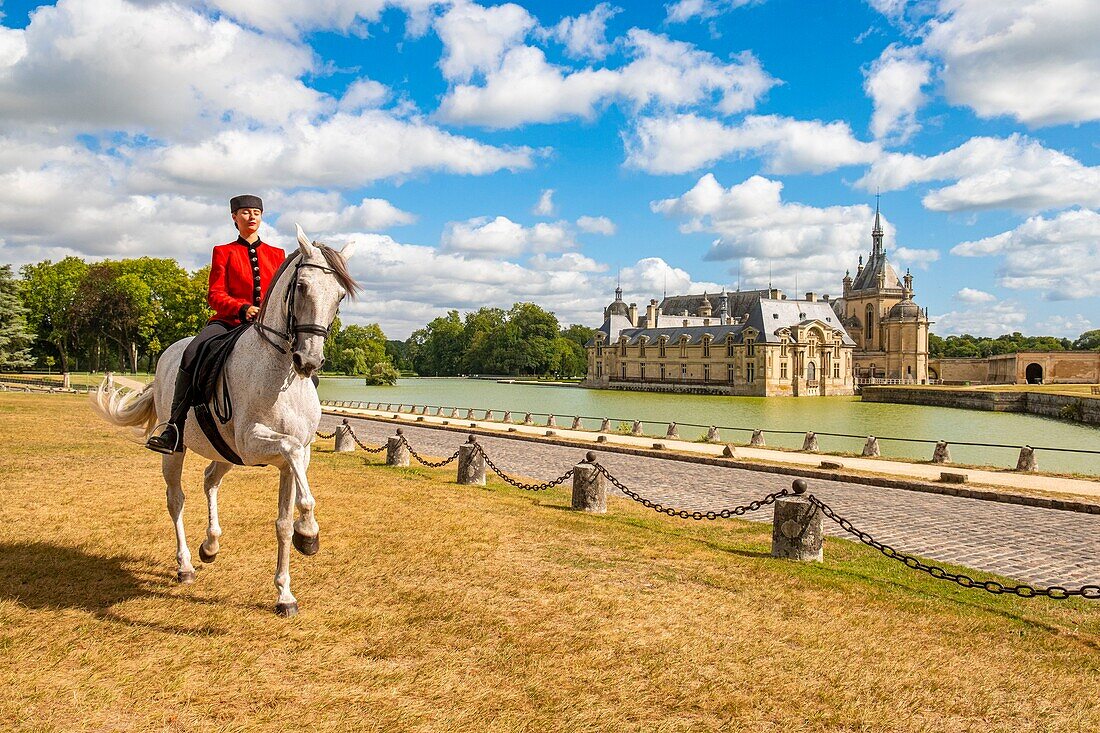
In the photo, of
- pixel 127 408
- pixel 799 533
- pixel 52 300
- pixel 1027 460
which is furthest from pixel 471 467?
pixel 52 300

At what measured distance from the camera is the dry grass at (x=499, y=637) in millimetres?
4281

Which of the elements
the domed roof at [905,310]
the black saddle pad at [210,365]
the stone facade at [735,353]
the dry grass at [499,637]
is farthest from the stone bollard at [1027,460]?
the domed roof at [905,310]

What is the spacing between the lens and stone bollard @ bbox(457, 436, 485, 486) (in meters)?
13.3

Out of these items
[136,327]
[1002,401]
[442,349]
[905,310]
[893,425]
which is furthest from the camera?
[442,349]

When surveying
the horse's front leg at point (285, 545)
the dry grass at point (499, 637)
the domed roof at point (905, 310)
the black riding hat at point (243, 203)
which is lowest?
the dry grass at point (499, 637)

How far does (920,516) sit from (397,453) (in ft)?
33.5

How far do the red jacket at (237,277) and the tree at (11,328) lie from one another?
47038mm

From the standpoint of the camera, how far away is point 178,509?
6.48 meters

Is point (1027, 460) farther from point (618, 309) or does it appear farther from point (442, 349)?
point (442, 349)

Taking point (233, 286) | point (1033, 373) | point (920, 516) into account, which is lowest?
point (920, 516)

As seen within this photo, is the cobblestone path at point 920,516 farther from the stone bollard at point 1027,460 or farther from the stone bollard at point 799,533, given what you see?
the stone bollard at point 1027,460

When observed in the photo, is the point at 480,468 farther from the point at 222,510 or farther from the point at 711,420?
the point at 711,420

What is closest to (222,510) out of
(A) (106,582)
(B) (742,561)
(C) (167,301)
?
(A) (106,582)

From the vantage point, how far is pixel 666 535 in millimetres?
9375
